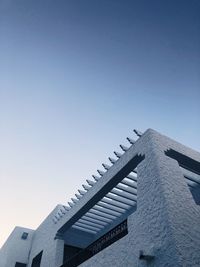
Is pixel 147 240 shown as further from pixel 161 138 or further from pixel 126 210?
pixel 126 210

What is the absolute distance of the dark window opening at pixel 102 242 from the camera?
642cm

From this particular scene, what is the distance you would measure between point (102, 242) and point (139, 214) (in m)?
2.09

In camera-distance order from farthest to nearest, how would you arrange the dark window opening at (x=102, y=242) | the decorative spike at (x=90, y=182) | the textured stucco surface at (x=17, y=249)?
the textured stucco surface at (x=17, y=249), the decorative spike at (x=90, y=182), the dark window opening at (x=102, y=242)

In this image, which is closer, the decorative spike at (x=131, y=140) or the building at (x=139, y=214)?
the building at (x=139, y=214)

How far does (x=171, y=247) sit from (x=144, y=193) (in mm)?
1569

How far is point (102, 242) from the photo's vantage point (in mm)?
7234

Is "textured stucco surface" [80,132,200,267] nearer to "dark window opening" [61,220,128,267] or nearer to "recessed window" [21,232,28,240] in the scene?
"dark window opening" [61,220,128,267]

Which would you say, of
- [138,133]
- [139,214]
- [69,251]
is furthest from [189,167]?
[69,251]

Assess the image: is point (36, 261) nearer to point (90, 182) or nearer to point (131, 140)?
point (90, 182)

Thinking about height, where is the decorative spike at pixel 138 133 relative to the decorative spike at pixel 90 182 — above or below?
above

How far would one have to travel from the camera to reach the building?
4707 mm

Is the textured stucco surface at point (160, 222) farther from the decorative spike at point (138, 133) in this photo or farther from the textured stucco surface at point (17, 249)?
the textured stucco surface at point (17, 249)

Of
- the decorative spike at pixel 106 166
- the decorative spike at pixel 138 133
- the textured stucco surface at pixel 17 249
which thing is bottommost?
the textured stucco surface at pixel 17 249

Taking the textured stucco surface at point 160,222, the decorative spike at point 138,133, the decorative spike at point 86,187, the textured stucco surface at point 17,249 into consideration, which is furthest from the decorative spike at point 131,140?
the textured stucco surface at point 17,249
